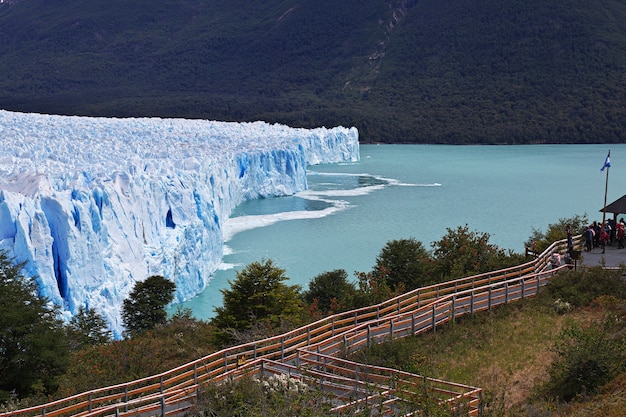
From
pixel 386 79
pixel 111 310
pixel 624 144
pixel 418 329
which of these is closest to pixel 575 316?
pixel 418 329

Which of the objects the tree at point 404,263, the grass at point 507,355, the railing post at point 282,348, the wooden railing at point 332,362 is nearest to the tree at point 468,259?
the wooden railing at point 332,362

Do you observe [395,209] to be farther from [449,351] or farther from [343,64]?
[343,64]

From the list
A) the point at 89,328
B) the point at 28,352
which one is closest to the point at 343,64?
the point at 89,328

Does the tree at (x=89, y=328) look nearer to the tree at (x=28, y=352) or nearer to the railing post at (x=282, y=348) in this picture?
the tree at (x=28, y=352)

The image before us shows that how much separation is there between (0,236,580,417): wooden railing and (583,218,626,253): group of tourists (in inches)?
18.4

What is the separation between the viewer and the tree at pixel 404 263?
631 inches

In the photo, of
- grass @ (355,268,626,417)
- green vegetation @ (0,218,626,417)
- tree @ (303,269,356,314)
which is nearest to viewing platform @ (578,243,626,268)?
green vegetation @ (0,218,626,417)

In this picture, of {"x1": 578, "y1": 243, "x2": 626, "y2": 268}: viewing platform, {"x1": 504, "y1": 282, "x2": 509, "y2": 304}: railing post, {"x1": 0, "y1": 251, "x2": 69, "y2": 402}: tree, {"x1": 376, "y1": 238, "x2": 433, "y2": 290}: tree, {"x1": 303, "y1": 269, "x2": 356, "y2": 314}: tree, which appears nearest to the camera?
{"x1": 0, "y1": 251, "x2": 69, "y2": 402}: tree

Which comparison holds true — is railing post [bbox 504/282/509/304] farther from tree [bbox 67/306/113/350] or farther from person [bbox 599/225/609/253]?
tree [bbox 67/306/113/350]

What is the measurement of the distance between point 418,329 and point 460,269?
3.04 metres

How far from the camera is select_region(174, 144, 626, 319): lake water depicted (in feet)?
83.3

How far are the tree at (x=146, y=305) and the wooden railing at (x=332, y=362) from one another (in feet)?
22.1

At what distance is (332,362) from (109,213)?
10.8m

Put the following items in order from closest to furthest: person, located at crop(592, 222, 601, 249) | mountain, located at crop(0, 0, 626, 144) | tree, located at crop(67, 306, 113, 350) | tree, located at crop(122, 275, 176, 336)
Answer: person, located at crop(592, 222, 601, 249), tree, located at crop(67, 306, 113, 350), tree, located at crop(122, 275, 176, 336), mountain, located at crop(0, 0, 626, 144)
